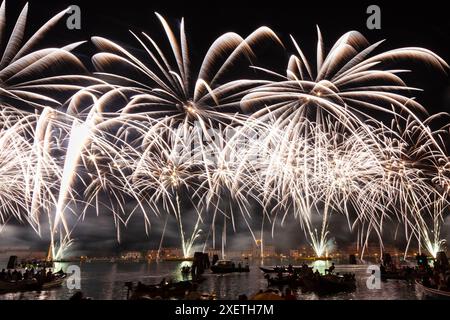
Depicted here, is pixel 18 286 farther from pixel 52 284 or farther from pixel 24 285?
pixel 52 284

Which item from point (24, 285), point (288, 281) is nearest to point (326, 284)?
point (288, 281)

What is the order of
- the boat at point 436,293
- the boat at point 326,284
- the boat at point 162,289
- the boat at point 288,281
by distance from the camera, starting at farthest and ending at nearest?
1. the boat at point 288,281
2. the boat at point 326,284
3. the boat at point 162,289
4. the boat at point 436,293

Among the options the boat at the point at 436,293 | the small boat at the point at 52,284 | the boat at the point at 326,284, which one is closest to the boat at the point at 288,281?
the boat at the point at 326,284

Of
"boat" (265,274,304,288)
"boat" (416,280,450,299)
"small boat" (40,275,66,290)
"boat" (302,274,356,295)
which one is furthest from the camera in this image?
"small boat" (40,275,66,290)

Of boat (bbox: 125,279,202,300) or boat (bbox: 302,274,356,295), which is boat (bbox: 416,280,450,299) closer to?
boat (bbox: 302,274,356,295)

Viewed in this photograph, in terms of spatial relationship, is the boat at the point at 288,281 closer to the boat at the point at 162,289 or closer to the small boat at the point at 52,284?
the boat at the point at 162,289

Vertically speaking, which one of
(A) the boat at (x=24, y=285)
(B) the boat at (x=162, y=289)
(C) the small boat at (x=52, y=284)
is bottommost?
(C) the small boat at (x=52, y=284)

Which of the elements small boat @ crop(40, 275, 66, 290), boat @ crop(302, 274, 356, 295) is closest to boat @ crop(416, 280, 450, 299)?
boat @ crop(302, 274, 356, 295)

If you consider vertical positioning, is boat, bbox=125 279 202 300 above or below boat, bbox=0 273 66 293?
above

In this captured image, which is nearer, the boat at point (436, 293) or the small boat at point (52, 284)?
the boat at point (436, 293)

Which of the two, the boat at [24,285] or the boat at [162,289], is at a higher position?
the boat at [162,289]

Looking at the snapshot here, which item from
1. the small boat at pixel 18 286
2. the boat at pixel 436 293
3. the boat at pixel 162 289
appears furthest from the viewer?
the small boat at pixel 18 286

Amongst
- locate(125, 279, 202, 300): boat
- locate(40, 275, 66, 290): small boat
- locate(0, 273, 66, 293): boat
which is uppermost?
locate(125, 279, 202, 300): boat
